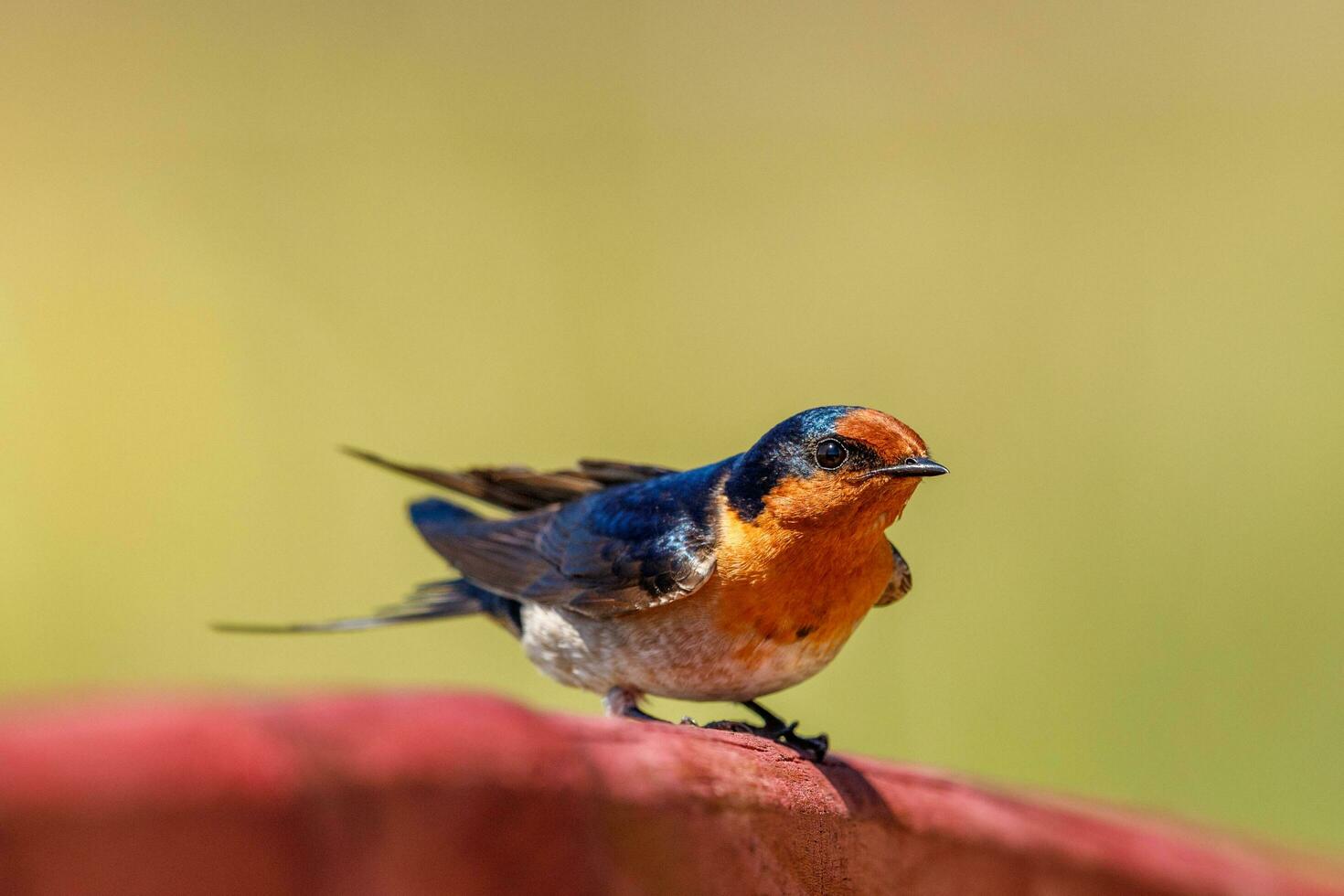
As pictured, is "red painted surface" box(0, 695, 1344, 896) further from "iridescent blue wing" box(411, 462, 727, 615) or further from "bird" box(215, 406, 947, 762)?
"iridescent blue wing" box(411, 462, 727, 615)

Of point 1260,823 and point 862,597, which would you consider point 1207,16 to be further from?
point 862,597

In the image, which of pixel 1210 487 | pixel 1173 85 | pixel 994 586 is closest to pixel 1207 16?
pixel 1173 85

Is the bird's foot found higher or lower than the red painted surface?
lower

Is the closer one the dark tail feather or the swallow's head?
the swallow's head

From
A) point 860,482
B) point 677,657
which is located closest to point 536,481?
point 677,657

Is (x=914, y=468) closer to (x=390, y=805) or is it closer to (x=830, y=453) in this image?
(x=830, y=453)

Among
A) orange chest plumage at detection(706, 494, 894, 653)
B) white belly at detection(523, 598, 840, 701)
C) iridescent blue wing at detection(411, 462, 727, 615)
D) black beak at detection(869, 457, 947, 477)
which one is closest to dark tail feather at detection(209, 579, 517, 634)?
iridescent blue wing at detection(411, 462, 727, 615)
